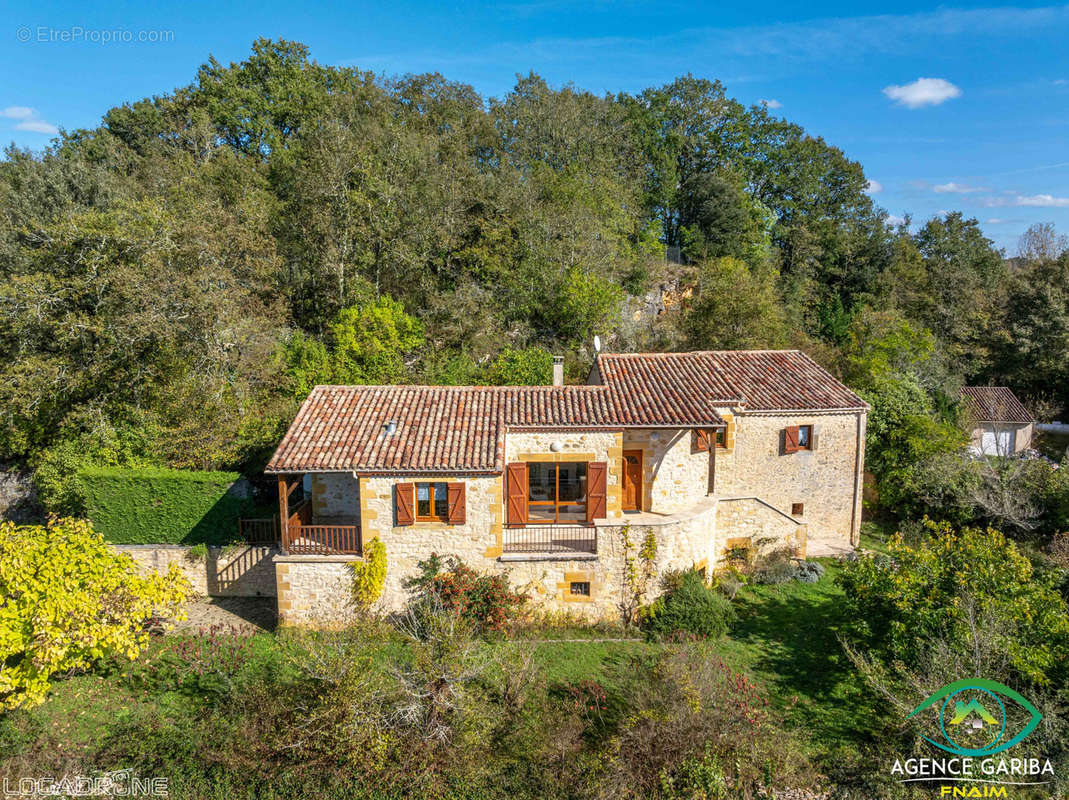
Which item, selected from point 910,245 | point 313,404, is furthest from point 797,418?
point 910,245

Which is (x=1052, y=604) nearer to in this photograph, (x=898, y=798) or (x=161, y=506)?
(x=898, y=798)

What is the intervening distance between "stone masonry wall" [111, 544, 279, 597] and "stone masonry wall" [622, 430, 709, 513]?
37.6ft

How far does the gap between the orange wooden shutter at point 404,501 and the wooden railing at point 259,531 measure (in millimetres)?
5431

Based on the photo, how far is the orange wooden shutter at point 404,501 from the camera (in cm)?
1603

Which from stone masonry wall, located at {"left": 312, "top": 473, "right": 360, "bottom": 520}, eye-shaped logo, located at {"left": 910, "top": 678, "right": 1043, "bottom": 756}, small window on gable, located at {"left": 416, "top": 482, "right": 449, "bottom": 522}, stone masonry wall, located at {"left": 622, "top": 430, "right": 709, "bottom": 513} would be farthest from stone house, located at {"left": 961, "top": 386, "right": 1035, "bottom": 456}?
stone masonry wall, located at {"left": 312, "top": 473, "right": 360, "bottom": 520}

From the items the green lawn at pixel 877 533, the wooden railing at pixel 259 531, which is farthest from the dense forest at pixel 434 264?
the wooden railing at pixel 259 531

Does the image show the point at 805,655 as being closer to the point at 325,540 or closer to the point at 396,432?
the point at 396,432

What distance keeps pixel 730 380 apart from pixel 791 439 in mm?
2944

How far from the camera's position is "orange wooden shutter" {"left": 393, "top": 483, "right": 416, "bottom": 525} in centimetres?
1603

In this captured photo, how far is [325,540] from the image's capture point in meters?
16.8

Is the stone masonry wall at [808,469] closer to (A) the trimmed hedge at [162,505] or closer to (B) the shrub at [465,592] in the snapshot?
(B) the shrub at [465,592]

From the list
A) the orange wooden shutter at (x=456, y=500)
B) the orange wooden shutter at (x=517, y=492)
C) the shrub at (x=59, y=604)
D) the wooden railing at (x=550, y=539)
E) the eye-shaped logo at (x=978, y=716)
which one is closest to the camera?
the eye-shaped logo at (x=978, y=716)

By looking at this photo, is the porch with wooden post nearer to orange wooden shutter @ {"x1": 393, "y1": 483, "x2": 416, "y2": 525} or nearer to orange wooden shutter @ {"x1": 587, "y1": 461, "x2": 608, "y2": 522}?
orange wooden shutter @ {"x1": 393, "y1": 483, "x2": 416, "y2": 525}

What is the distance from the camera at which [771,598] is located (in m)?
18.5
